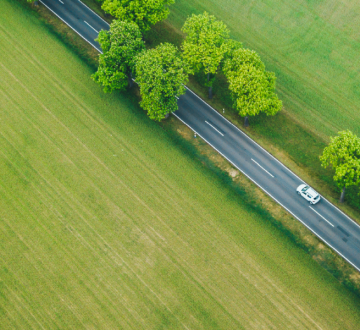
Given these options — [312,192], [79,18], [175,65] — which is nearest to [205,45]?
[175,65]

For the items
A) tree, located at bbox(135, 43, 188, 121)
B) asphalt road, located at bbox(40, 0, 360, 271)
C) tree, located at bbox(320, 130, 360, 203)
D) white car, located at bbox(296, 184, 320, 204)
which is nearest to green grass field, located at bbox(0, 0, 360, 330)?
asphalt road, located at bbox(40, 0, 360, 271)

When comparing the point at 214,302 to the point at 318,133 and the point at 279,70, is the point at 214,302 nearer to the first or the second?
the point at 318,133

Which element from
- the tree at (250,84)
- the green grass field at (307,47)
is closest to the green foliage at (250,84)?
the tree at (250,84)

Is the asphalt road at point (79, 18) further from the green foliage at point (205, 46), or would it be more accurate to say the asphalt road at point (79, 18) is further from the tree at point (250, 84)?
the tree at point (250, 84)

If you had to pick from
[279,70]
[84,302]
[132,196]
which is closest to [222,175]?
[132,196]

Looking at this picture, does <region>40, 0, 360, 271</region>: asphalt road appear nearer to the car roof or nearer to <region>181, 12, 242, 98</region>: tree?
the car roof
